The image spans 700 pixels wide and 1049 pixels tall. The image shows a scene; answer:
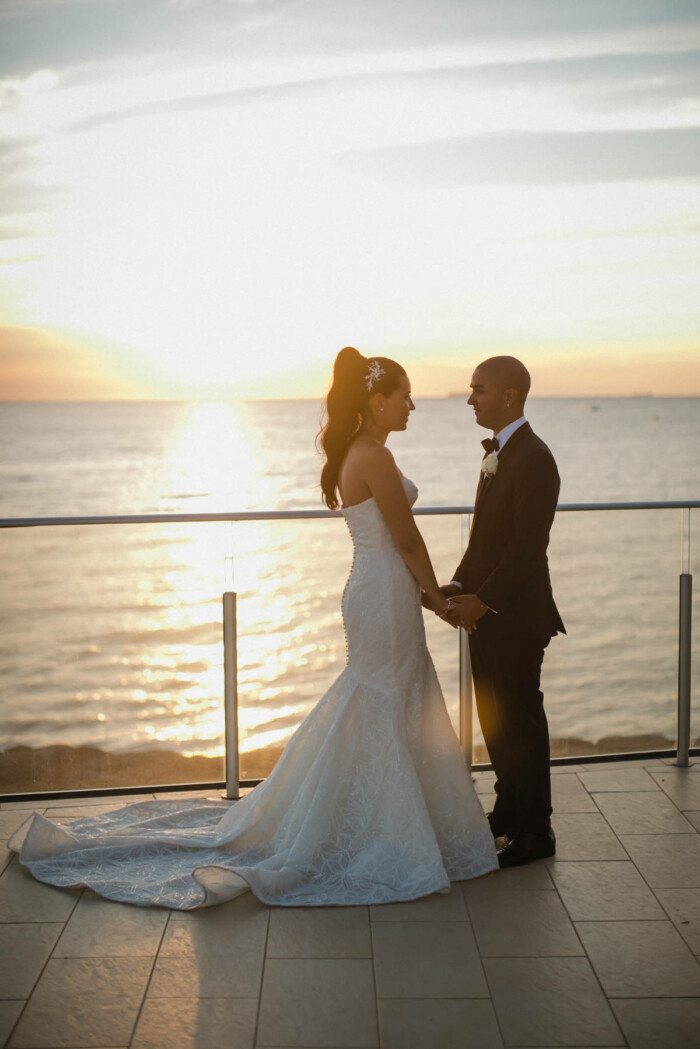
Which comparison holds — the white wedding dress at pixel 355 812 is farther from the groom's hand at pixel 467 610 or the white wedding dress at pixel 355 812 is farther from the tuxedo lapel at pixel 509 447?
the tuxedo lapel at pixel 509 447

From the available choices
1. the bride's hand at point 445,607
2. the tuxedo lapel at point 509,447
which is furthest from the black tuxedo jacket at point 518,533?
the bride's hand at point 445,607

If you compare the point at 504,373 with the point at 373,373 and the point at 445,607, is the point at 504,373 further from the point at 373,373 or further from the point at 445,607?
the point at 445,607

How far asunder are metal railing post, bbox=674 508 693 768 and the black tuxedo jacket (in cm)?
115

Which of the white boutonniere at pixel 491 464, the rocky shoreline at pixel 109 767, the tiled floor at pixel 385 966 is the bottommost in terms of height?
the tiled floor at pixel 385 966

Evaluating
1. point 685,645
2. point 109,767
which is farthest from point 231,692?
point 685,645

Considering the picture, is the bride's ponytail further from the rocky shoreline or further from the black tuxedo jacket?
the rocky shoreline

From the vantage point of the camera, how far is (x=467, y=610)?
3393 mm

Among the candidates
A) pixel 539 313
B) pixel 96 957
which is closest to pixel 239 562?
pixel 96 957

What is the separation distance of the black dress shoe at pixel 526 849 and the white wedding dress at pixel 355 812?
0.28 ft

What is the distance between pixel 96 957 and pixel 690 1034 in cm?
154

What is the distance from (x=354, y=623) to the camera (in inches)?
135

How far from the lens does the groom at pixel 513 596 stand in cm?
334

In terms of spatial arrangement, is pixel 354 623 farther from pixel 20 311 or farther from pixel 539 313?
pixel 539 313

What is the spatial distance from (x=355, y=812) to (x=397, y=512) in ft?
3.18
